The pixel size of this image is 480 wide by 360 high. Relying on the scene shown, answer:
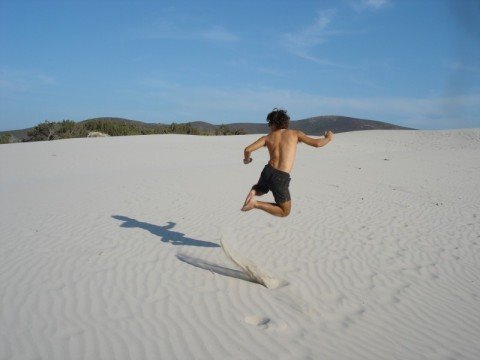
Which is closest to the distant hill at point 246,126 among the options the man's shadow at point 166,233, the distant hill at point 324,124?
the distant hill at point 324,124

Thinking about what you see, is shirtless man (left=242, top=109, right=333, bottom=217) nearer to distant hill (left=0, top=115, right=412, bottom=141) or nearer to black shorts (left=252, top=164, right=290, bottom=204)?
black shorts (left=252, top=164, right=290, bottom=204)

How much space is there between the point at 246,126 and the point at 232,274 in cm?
5920

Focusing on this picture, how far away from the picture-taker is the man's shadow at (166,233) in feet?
22.1

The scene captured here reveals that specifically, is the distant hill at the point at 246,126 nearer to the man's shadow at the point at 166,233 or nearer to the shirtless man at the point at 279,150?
the man's shadow at the point at 166,233

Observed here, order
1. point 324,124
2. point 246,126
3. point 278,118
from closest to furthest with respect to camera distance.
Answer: point 278,118, point 324,124, point 246,126

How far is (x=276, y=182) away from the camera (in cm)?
522

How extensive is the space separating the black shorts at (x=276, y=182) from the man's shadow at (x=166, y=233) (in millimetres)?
1785

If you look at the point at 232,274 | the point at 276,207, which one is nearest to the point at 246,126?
the point at 276,207

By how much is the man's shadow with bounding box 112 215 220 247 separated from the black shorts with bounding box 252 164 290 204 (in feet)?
5.86

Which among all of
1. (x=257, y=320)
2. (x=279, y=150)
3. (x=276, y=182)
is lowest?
(x=257, y=320)

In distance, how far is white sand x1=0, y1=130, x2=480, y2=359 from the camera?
3.60m

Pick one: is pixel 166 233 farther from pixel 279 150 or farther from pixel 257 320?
pixel 257 320

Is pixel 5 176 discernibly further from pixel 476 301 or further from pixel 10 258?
pixel 476 301

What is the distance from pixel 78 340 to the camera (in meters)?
3.56
